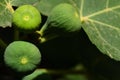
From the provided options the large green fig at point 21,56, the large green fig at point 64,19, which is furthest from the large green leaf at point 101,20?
the large green fig at point 21,56

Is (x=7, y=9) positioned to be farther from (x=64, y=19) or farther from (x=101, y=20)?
(x=101, y=20)

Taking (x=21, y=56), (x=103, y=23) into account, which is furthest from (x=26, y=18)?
(x=103, y=23)

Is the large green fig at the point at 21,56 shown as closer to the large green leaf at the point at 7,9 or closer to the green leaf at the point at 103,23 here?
the large green leaf at the point at 7,9

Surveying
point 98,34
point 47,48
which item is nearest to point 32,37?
point 98,34

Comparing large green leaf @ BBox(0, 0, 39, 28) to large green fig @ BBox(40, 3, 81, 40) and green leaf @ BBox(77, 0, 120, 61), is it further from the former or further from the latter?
green leaf @ BBox(77, 0, 120, 61)

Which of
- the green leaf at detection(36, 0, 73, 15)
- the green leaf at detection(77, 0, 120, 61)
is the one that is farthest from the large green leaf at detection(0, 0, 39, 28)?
the green leaf at detection(77, 0, 120, 61)
